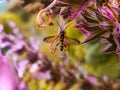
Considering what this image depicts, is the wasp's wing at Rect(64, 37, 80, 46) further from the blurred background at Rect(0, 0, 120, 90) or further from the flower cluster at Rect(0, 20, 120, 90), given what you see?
the flower cluster at Rect(0, 20, 120, 90)

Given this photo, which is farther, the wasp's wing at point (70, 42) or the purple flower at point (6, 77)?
the purple flower at point (6, 77)

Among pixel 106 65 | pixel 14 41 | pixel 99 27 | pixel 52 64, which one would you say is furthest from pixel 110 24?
pixel 106 65

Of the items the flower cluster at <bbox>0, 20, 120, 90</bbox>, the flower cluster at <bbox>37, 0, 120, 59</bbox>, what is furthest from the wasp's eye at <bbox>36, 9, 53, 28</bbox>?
the flower cluster at <bbox>0, 20, 120, 90</bbox>

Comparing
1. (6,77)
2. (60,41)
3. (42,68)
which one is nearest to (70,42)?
(60,41)

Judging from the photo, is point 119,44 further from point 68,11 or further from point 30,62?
point 30,62

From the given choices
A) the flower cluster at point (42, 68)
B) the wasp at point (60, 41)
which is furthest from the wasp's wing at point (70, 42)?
the flower cluster at point (42, 68)

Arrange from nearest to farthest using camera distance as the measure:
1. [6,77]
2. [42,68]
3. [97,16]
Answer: [97,16] → [6,77] → [42,68]

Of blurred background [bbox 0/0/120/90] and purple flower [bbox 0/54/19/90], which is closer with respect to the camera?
purple flower [bbox 0/54/19/90]

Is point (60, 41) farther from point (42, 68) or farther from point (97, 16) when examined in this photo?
point (42, 68)

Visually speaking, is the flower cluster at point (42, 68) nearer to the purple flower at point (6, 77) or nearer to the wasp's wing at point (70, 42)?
the purple flower at point (6, 77)
